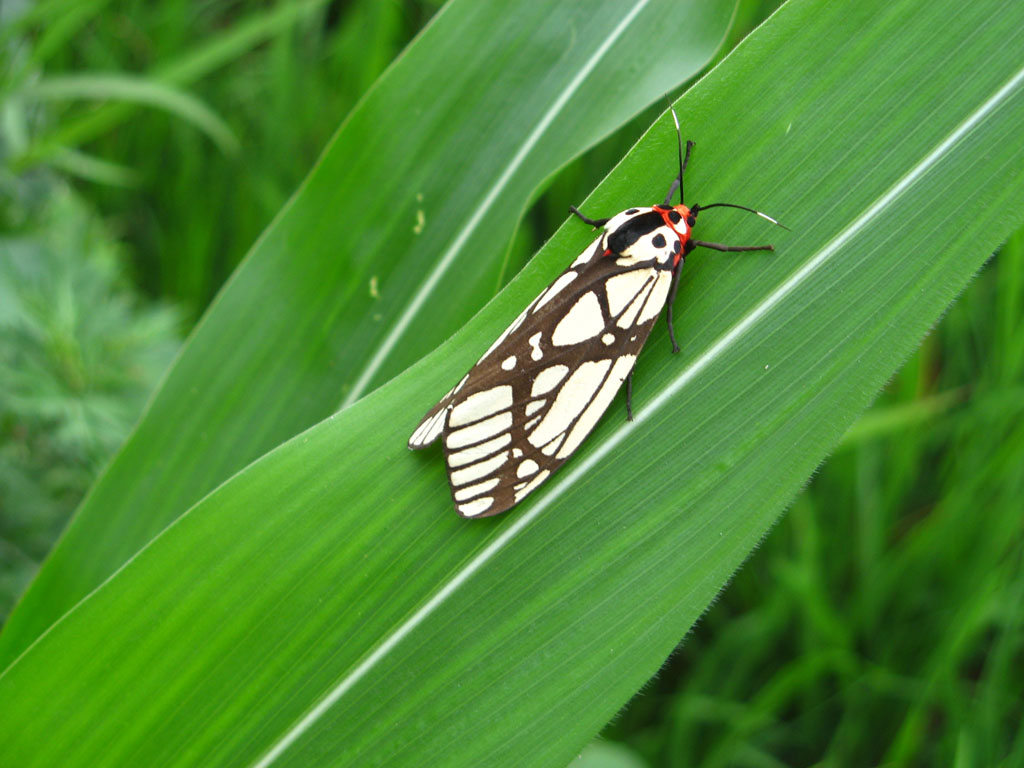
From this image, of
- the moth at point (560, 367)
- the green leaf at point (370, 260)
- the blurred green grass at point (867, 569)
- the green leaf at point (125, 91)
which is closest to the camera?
the moth at point (560, 367)

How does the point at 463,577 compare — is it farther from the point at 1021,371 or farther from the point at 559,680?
the point at 1021,371

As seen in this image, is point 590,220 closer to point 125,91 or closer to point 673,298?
point 673,298

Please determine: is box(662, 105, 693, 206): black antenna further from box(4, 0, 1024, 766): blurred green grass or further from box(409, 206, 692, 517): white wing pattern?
box(4, 0, 1024, 766): blurred green grass

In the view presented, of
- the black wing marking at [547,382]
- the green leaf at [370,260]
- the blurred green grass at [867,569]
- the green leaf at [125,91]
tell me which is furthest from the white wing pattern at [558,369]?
the green leaf at [125,91]

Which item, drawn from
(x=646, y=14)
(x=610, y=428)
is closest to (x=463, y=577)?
(x=610, y=428)

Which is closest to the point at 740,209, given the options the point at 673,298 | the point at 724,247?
the point at 724,247

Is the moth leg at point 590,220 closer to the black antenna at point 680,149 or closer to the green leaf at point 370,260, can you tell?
the black antenna at point 680,149

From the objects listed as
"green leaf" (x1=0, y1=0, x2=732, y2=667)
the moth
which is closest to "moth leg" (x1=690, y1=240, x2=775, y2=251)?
the moth
